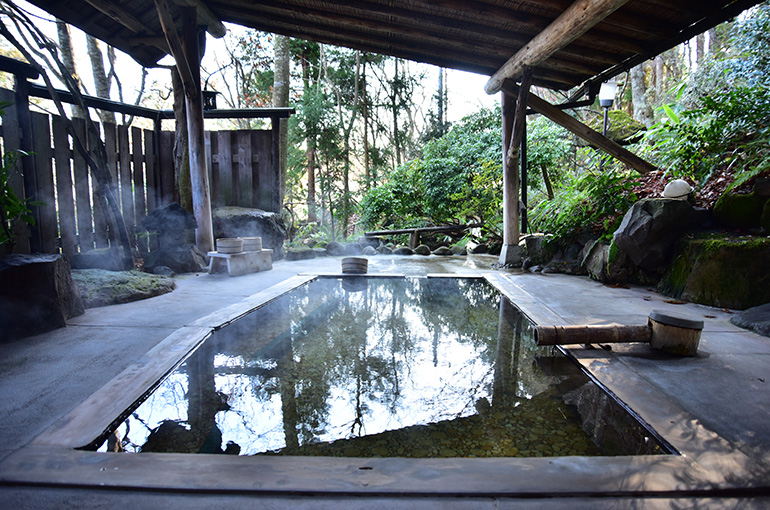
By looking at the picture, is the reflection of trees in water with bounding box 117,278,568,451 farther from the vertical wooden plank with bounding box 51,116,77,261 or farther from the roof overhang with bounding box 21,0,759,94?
the roof overhang with bounding box 21,0,759,94

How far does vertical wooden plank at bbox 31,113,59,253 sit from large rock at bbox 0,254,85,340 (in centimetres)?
224

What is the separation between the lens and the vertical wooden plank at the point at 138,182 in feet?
18.3

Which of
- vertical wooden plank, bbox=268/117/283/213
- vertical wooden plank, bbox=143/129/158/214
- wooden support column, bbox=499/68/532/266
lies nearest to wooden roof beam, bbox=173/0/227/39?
vertical wooden plank, bbox=268/117/283/213

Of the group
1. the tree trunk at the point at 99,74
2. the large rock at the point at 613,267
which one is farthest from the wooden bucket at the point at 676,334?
the tree trunk at the point at 99,74

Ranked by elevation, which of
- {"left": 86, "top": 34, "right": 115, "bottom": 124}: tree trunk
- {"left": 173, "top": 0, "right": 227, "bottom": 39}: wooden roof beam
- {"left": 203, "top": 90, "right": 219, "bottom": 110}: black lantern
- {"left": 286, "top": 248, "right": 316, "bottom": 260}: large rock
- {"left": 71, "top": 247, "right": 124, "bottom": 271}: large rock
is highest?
{"left": 86, "top": 34, "right": 115, "bottom": 124}: tree trunk

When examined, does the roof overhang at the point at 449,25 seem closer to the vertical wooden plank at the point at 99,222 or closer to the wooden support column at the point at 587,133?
the wooden support column at the point at 587,133

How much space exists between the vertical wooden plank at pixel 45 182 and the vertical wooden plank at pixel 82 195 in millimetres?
280

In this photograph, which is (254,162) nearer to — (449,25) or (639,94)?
(449,25)

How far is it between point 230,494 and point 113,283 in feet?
10.9

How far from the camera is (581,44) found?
4.91 m

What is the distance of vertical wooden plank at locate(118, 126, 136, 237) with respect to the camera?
5.45 m

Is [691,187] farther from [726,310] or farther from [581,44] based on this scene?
[581,44]

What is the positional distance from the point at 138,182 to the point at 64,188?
1.06 metres

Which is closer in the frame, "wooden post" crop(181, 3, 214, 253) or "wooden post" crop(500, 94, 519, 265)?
"wooden post" crop(181, 3, 214, 253)
